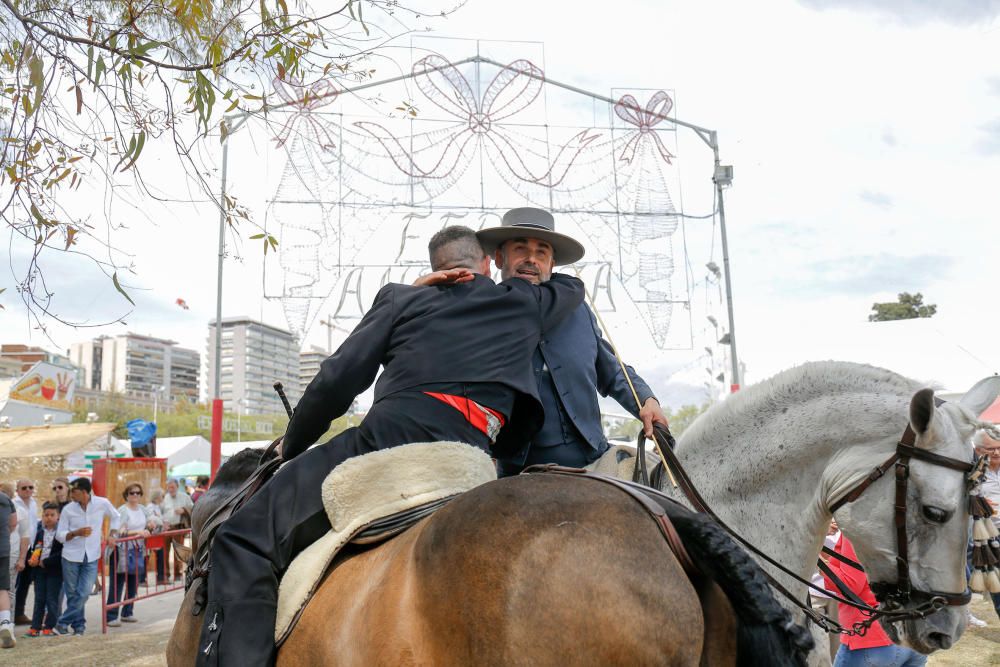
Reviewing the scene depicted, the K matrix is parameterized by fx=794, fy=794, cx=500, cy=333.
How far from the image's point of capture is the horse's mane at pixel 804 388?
3197mm

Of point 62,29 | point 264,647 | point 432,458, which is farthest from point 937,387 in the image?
point 62,29

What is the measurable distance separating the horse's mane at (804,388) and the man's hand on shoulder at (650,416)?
0.94 ft

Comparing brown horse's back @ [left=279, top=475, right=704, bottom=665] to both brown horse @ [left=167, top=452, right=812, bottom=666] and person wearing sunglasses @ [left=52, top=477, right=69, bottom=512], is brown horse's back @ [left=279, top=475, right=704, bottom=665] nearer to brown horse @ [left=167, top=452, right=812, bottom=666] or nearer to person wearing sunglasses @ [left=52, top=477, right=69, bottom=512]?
brown horse @ [left=167, top=452, right=812, bottom=666]

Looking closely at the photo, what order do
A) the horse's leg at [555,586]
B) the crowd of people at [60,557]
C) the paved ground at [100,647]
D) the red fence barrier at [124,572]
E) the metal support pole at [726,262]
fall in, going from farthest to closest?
1. the metal support pole at [726,262]
2. the red fence barrier at [124,572]
3. the crowd of people at [60,557]
4. the paved ground at [100,647]
5. the horse's leg at [555,586]

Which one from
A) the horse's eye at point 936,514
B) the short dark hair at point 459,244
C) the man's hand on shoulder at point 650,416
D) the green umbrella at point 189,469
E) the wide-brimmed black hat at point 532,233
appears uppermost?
the wide-brimmed black hat at point 532,233

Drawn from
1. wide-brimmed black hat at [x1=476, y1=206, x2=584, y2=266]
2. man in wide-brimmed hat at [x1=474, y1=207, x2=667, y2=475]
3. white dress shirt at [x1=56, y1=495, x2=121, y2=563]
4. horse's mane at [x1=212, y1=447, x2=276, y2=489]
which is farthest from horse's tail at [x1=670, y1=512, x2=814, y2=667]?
white dress shirt at [x1=56, y1=495, x2=121, y2=563]

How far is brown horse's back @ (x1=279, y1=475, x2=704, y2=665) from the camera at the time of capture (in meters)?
1.76

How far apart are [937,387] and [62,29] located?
493 cm

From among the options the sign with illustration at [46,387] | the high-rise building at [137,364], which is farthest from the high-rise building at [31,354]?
the high-rise building at [137,364]

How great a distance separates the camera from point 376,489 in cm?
257

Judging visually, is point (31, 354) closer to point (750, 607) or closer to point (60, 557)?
point (60, 557)

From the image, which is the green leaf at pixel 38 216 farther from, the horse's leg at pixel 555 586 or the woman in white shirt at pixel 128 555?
the woman in white shirt at pixel 128 555

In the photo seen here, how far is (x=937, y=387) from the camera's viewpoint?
3166 mm

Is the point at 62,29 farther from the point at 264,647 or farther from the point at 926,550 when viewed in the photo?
the point at 926,550
